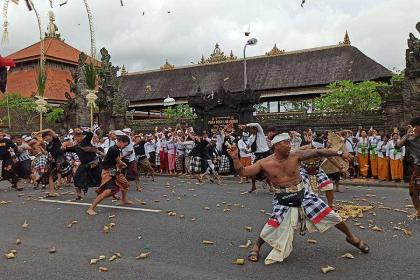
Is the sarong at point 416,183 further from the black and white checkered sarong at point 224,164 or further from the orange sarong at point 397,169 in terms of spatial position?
the black and white checkered sarong at point 224,164

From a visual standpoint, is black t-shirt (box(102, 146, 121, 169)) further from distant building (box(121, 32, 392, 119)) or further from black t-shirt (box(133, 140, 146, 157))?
distant building (box(121, 32, 392, 119))

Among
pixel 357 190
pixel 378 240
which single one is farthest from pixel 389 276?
pixel 357 190

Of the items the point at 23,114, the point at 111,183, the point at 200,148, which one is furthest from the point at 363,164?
the point at 23,114

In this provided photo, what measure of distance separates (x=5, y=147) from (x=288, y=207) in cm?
1058

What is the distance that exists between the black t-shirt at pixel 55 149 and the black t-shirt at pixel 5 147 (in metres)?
2.16

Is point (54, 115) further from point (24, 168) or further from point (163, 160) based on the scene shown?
point (24, 168)

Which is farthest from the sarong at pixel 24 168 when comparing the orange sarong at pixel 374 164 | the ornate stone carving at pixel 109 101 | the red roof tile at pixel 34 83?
the red roof tile at pixel 34 83

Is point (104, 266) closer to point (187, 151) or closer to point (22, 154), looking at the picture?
point (22, 154)

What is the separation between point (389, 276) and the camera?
4770 mm

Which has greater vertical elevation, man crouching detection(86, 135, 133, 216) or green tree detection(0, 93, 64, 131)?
green tree detection(0, 93, 64, 131)

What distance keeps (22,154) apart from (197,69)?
2844 centimetres

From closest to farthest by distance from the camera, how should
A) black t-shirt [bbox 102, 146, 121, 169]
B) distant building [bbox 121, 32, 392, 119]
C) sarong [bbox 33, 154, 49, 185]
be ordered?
black t-shirt [bbox 102, 146, 121, 169], sarong [bbox 33, 154, 49, 185], distant building [bbox 121, 32, 392, 119]

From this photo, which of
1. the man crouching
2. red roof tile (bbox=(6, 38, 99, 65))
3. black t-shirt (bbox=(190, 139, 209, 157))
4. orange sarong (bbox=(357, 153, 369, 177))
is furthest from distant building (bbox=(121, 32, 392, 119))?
the man crouching

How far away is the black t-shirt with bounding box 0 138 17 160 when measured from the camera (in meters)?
13.2
